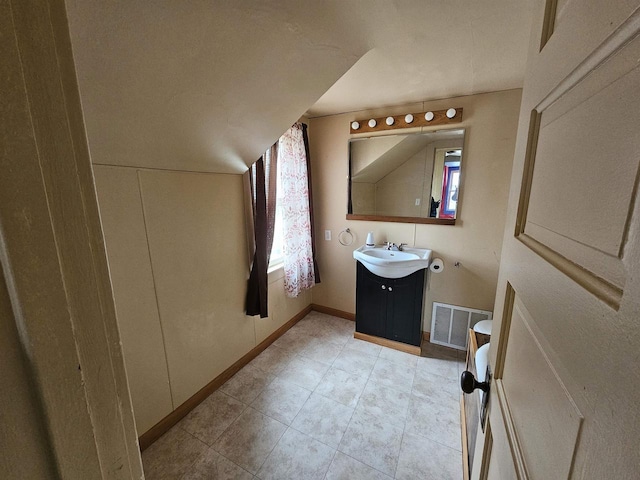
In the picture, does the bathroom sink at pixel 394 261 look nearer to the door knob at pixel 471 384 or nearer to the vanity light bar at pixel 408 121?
the vanity light bar at pixel 408 121

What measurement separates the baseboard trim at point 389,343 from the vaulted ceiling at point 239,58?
1929mm

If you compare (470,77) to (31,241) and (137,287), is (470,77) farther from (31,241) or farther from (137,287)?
(137,287)

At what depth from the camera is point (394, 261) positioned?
200 cm

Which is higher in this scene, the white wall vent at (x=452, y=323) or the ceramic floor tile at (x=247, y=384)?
the white wall vent at (x=452, y=323)

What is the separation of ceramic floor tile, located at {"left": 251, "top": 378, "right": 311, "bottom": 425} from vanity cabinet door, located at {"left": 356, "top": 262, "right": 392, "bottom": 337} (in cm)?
84

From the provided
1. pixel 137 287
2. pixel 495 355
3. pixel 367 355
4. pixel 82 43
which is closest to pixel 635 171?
pixel 495 355

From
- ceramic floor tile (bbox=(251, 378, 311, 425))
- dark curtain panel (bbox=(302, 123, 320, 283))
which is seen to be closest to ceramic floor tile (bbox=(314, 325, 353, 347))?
dark curtain panel (bbox=(302, 123, 320, 283))

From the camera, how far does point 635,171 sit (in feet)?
0.79

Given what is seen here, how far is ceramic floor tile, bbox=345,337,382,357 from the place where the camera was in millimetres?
2240

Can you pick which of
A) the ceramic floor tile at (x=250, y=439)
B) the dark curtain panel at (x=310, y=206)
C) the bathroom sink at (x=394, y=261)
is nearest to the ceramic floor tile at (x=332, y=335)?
the dark curtain panel at (x=310, y=206)

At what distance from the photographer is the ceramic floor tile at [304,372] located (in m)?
1.89

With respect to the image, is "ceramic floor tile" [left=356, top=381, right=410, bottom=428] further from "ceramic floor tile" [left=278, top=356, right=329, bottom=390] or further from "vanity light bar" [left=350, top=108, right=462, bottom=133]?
"vanity light bar" [left=350, top=108, right=462, bottom=133]

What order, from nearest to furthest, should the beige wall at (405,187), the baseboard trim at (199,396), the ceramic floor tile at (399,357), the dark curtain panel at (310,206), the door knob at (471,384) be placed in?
the door knob at (471,384) → the baseboard trim at (199,396) → the ceramic floor tile at (399,357) → the beige wall at (405,187) → the dark curtain panel at (310,206)

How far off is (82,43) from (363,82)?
1.51 metres
